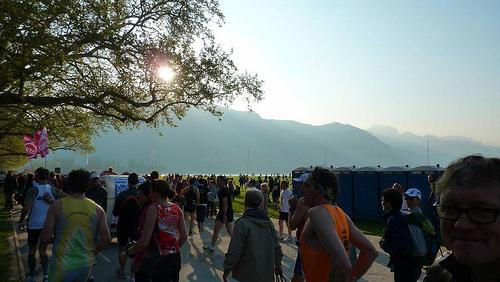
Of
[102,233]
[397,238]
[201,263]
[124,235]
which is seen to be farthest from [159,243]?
[201,263]

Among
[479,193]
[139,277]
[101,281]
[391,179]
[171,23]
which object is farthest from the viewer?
[391,179]

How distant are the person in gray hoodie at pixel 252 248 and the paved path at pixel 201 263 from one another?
14.6 feet

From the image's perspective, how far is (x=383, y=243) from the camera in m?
5.96

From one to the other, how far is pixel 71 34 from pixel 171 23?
5.47 meters

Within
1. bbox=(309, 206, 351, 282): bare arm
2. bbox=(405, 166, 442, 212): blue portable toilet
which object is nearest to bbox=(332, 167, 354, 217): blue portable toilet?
bbox=(405, 166, 442, 212): blue portable toilet

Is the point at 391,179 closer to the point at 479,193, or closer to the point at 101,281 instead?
the point at 101,281

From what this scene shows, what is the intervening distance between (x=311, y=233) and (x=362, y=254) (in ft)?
1.52

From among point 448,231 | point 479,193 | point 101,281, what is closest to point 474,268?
point 448,231

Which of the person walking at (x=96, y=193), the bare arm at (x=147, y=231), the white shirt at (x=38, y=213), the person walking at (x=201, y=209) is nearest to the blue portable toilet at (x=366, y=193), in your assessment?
the person walking at (x=201, y=209)

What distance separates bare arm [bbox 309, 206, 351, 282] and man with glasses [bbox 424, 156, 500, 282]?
173 cm

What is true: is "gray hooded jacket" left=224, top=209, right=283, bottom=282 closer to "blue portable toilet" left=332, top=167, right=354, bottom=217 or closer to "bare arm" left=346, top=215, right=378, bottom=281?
"bare arm" left=346, top=215, right=378, bottom=281

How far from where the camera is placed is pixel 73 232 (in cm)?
527

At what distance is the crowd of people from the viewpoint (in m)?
1.71

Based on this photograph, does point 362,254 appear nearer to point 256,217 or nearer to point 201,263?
point 256,217
